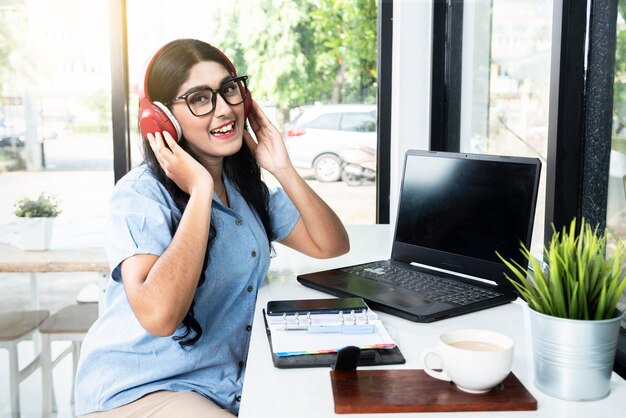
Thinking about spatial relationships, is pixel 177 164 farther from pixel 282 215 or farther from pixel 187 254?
pixel 282 215

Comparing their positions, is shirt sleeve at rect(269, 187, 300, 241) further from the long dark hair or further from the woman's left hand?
the long dark hair

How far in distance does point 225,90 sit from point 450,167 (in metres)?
0.50

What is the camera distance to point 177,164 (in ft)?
4.63

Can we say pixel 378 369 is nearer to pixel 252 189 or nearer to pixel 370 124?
pixel 252 189

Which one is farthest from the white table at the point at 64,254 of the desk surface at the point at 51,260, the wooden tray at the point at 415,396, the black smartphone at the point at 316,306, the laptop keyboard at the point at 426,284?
the wooden tray at the point at 415,396

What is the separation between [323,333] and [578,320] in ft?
1.35

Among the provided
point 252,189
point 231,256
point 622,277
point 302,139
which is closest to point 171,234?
point 231,256

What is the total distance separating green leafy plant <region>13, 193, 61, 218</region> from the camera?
9.64 feet

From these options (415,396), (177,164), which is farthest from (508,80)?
(415,396)

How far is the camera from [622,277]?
89 cm

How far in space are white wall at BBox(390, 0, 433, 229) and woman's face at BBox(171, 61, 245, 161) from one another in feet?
3.41

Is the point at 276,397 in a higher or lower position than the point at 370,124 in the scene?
lower

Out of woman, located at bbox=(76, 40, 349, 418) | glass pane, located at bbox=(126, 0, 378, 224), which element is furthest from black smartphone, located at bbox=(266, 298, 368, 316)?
glass pane, located at bbox=(126, 0, 378, 224)

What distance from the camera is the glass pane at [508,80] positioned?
5.13 ft
